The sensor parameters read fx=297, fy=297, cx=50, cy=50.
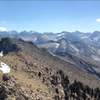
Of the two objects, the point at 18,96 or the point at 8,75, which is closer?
the point at 18,96

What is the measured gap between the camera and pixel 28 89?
189m

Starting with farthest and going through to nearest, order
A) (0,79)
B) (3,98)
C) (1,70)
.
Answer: (1,70) < (0,79) < (3,98)

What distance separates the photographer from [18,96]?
17612cm

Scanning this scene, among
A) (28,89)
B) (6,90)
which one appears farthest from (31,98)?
(6,90)

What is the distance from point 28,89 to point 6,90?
1880 centimetres

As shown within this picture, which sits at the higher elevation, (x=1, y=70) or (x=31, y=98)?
(x=1, y=70)

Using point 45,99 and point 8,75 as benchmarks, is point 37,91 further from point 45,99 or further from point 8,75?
point 8,75

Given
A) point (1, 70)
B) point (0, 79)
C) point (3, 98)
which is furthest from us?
point (1, 70)

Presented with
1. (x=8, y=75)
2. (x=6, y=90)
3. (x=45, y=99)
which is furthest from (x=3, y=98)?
(x=45, y=99)

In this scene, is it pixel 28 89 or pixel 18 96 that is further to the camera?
pixel 28 89

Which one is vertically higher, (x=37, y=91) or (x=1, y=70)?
(x=1, y=70)

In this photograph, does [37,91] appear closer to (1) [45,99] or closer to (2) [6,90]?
(1) [45,99]

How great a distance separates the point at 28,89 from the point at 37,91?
9342mm

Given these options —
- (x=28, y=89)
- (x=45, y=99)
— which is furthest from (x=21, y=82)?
(x=45, y=99)
